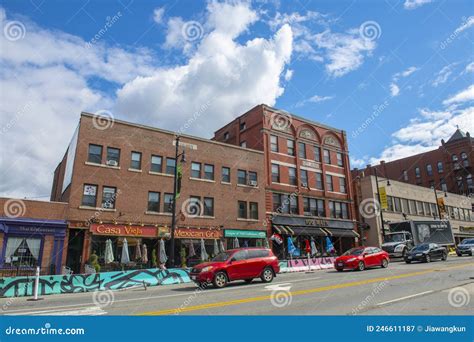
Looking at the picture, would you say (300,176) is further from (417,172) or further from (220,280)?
(417,172)

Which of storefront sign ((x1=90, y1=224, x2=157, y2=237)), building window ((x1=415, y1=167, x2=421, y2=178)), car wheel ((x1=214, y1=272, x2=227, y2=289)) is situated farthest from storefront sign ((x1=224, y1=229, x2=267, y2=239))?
building window ((x1=415, y1=167, x2=421, y2=178))

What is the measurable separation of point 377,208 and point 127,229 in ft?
100

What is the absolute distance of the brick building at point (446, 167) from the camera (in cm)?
6353

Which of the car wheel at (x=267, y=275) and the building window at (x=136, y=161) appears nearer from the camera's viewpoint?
the car wheel at (x=267, y=275)

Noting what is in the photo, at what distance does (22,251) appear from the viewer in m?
21.1

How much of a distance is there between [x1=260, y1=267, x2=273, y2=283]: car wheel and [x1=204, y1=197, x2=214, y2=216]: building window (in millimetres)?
13268

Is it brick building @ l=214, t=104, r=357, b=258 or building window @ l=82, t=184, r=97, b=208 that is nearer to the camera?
building window @ l=82, t=184, r=97, b=208

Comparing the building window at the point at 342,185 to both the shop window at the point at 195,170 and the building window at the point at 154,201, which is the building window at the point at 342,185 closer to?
the shop window at the point at 195,170

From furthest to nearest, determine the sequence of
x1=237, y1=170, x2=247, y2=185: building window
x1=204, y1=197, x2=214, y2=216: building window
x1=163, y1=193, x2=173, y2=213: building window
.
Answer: x1=237, y1=170, x2=247, y2=185: building window < x1=204, y1=197, x2=214, y2=216: building window < x1=163, y1=193, x2=173, y2=213: building window

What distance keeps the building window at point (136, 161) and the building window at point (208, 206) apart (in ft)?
20.6

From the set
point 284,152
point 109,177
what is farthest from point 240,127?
point 109,177

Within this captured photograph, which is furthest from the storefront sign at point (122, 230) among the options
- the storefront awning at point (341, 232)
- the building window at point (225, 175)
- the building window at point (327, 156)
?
the building window at point (327, 156)

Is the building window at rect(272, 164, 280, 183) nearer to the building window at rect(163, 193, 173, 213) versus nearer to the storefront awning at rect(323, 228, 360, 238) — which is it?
the storefront awning at rect(323, 228, 360, 238)

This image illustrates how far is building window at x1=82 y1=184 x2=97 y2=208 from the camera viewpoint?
2380cm
